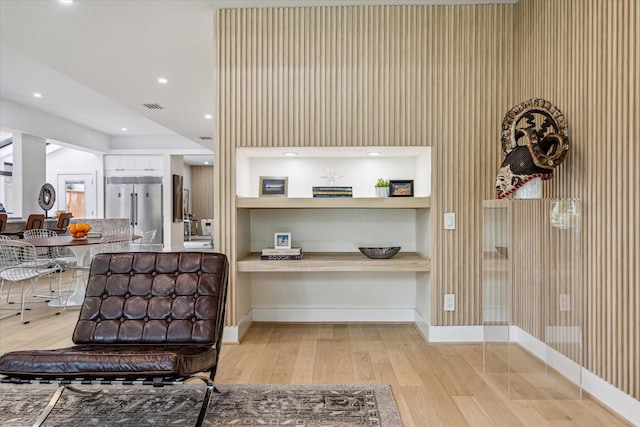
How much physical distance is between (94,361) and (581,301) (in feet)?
8.38

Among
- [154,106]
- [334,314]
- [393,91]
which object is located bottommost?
[334,314]

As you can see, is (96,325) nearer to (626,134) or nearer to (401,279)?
(401,279)

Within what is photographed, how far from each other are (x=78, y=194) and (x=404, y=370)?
10.3 m

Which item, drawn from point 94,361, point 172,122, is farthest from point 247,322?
point 172,122

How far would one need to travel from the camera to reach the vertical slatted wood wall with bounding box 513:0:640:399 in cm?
209

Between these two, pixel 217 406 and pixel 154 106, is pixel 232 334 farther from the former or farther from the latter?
pixel 154 106

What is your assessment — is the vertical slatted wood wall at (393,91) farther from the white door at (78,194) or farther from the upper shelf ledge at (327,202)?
the white door at (78,194)

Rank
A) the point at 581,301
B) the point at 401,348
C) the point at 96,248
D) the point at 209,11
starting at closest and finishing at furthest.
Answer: the point at 581,301 → the point at 401,348 → the point at 209,11 → the point at 96,248

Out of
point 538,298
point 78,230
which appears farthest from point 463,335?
point 78,230

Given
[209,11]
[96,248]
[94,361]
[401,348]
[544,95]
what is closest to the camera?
[94,361]

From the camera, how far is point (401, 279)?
394 cm

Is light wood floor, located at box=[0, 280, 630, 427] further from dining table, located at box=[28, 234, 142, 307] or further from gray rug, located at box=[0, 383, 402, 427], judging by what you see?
dining table, located at box=[28, 234, 142, 307]

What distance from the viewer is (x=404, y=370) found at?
279 cm

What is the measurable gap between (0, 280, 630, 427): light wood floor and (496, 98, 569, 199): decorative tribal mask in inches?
42.4
